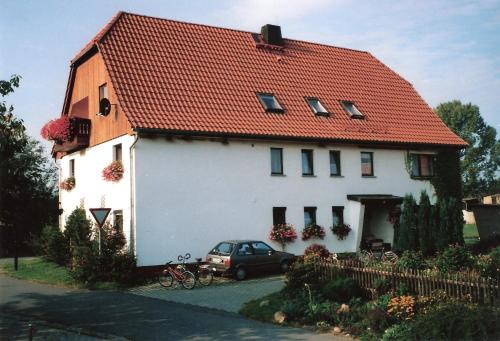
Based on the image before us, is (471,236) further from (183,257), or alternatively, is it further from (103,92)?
(103,92)

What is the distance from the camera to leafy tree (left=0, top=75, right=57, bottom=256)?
14344mm

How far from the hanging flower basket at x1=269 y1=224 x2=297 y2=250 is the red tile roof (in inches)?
143

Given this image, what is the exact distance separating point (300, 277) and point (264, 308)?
1.26m

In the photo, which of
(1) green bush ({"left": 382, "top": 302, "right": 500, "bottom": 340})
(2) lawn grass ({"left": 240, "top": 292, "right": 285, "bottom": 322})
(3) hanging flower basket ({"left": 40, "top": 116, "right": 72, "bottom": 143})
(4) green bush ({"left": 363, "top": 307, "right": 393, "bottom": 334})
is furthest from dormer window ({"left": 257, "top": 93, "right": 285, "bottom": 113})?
(1) green bush ({"left": 382, "top": 302, "right": 500, "bottom": 340})

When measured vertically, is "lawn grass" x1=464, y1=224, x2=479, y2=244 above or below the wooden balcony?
below

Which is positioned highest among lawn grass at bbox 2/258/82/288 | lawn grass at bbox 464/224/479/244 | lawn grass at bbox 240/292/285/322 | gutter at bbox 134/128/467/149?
gutter at bbox 134/128/467/149

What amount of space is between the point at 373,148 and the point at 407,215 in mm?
4297

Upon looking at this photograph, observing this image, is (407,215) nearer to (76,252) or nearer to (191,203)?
(191,203)

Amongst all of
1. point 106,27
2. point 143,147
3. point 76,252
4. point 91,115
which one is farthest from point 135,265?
point 106,27

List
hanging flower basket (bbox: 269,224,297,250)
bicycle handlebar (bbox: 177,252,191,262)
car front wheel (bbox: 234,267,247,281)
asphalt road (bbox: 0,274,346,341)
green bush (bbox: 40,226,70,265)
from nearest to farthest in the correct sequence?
asphalt road (bbox: 0,274,346,341), car front wheel (bbox: 234,267,247,281), bicycle handlebar (bbox: 177,252,191,262), hanging flower basket (bbox: 269,224,297,250), green bush (bbox: 40,226,70,265)

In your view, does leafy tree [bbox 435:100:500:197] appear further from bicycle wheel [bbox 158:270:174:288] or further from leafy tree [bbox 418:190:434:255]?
bicycle wheel [bbox 158:270:174:288]

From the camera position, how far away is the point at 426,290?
39.2 feet

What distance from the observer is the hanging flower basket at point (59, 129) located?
78.8ft

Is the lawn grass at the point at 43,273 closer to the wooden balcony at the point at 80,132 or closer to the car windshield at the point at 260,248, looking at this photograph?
the wooden balcony at the point at 80,132
